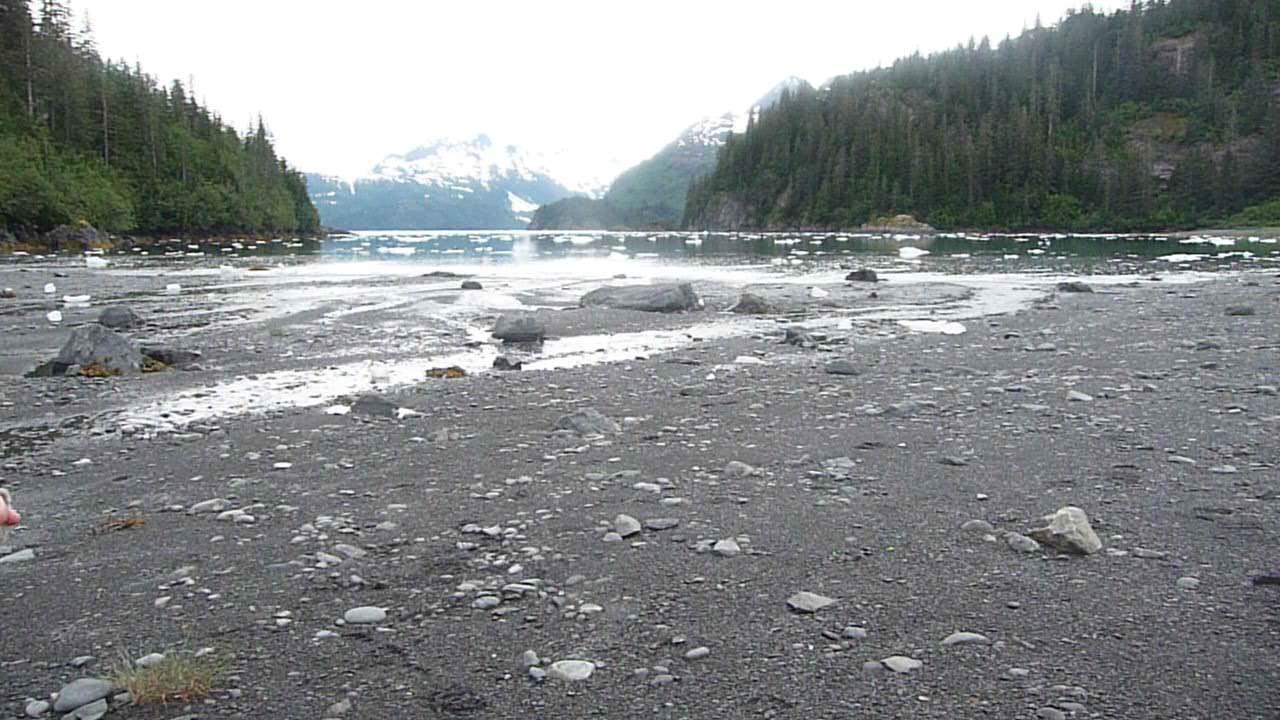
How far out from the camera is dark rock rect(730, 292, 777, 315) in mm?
20312

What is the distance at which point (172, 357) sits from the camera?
12773 mm

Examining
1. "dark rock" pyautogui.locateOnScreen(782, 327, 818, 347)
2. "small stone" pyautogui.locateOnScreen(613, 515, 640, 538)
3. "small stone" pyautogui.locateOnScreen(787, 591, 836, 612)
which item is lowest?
"small stone" pyautogui.locateOnScreen(787, 591, 836, 612)

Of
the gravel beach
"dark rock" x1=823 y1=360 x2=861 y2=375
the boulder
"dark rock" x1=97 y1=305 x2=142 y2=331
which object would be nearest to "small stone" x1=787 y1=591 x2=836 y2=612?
the gravel beach

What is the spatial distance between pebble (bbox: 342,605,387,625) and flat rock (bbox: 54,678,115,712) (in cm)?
103

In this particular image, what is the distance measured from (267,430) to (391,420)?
47.7 inches

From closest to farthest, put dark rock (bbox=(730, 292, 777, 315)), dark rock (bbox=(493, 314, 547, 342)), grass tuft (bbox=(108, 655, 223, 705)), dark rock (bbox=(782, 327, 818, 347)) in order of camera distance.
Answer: grass tuft (bbox=(108, 655, 223, 705)) → dark rock (bbox=(782, 327, 818, 347)) → dark rock (bbox=(493, 314, 547, 342)) → dark rock (bbox=(730, 292, 777, 315))

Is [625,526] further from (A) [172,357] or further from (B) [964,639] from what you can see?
(A) [172,357]

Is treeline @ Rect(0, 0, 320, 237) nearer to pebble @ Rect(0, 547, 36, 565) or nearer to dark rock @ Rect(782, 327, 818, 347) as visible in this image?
dark rock @ Rect(782, 327, 818, 347)

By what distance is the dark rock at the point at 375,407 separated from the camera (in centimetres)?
905

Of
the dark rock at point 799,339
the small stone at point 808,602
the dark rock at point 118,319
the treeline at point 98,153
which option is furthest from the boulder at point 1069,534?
the treeline at point 98,153

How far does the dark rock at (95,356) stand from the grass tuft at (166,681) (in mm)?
9728

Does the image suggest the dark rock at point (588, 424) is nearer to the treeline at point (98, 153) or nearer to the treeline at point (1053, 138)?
the treeline at point (98, 153)

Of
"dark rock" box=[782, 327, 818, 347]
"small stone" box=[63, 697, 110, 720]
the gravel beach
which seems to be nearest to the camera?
"small stone" box=[63, 697, 110, 720]

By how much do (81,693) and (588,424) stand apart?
522 cm
